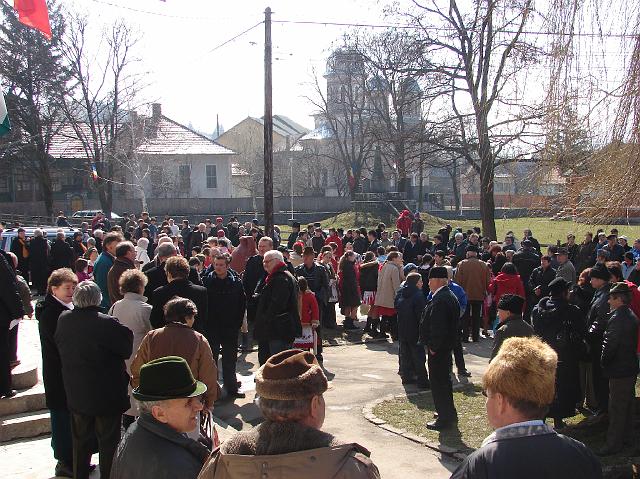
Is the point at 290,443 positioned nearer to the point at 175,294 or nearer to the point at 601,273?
the point at 175,294

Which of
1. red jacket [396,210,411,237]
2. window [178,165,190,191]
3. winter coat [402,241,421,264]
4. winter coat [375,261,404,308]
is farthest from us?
window [178,165,190,191]

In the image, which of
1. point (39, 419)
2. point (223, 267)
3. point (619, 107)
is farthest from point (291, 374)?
point (223, 267)

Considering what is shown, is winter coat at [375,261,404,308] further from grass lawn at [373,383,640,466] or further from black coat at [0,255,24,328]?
black coat at [0,255,24,328]

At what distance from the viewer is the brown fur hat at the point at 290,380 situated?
2.87 metres


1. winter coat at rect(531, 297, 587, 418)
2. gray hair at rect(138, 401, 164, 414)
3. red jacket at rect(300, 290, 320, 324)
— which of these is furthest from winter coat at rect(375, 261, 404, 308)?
gray hair at rect(138, 401, 164, 414)

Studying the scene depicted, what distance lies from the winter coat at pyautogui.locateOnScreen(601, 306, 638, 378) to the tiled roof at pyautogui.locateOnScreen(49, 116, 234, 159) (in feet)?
146

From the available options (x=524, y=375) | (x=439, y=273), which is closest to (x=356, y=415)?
(x=439, y=273)

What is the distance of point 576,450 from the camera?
303cm

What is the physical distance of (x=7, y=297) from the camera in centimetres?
738

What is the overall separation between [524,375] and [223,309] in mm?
6524

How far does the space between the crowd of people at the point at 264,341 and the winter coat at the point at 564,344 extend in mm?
15

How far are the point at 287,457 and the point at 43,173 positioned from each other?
137 ft

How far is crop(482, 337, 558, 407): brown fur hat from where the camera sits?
315 centimetres

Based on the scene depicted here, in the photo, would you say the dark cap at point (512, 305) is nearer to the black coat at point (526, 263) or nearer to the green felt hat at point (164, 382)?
the green felt hat at point (164, 382)
